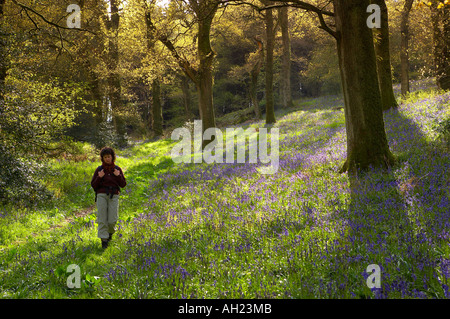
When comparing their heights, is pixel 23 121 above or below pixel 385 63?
below

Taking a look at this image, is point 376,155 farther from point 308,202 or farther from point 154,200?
point 154,200

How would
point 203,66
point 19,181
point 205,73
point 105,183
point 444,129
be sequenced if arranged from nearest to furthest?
point 105,183 < point 444,129 < point 19,181 < point 203,66 < point 205,73

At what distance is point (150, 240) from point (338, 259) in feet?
10.8

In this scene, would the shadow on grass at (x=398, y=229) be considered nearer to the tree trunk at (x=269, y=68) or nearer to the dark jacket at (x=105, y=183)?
the dark jacket at (x=105, y=183)

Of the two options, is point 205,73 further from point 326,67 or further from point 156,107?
point 326,67

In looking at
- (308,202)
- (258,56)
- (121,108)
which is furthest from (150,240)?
(258,56)

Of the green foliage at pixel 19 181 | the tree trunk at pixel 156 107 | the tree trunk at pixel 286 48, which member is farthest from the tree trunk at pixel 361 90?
the tree trunk at pixel 156 107

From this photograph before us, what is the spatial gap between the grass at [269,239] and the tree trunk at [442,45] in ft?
25.2

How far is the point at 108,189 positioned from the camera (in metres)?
6.57

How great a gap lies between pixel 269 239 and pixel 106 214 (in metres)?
3.58

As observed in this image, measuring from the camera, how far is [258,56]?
113 ft

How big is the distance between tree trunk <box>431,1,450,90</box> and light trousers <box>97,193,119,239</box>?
1569 cm

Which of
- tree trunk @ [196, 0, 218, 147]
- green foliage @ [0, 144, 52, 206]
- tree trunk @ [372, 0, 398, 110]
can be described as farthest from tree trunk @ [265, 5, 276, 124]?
green foliage @ [0, 144, 52, 206]

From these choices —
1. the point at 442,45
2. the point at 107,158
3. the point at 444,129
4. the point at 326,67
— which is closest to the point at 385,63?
the point at 442,45
